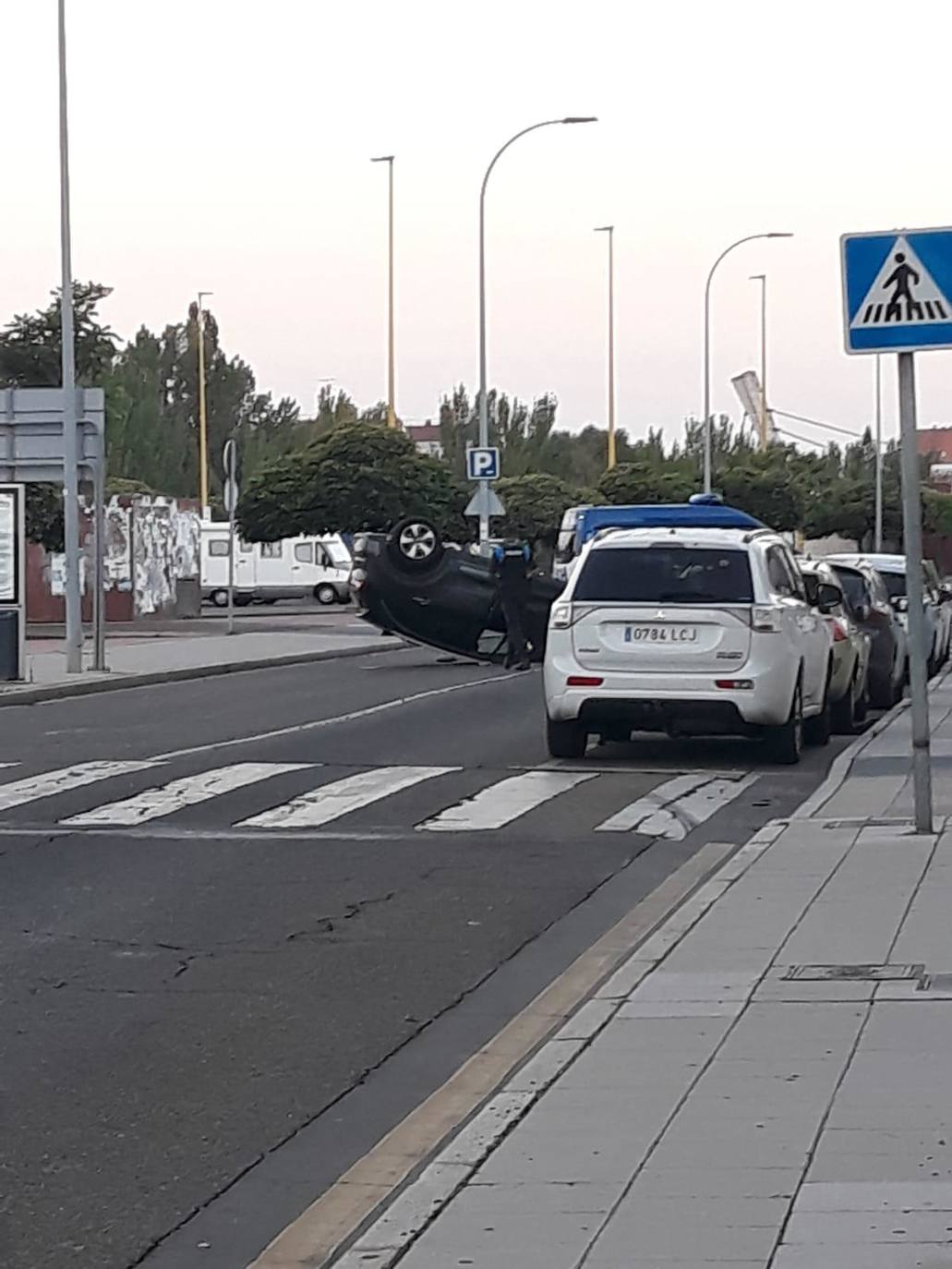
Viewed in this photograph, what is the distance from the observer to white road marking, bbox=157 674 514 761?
18.0 meters

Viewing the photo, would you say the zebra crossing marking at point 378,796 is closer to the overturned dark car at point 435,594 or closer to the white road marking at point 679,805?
the white road marking at point 679,805

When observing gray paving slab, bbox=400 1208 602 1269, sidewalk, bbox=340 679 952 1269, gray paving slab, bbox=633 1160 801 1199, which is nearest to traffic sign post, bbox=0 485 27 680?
sidewalk, bbox=340 679 952 1269

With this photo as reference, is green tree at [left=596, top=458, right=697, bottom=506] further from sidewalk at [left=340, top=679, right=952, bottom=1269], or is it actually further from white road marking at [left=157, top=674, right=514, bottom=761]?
sidewalk at [left=340, top=679, right=952, bottom=1269]

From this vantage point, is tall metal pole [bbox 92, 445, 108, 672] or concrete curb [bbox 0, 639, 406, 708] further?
tall metal pole [bbox 92, 445, 108, 672]

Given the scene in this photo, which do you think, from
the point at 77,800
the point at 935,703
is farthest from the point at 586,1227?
the point at 935,703

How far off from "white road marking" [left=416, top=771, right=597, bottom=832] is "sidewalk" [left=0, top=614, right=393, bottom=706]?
9.57 meters

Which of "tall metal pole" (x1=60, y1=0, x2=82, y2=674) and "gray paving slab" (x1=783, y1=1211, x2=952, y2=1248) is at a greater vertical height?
"tall metal pole" (x1=60, y1=0, x2=82, y2=674)

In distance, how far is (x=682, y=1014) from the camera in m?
7.70

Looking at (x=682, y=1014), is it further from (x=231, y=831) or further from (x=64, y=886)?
(x=231, y=831)

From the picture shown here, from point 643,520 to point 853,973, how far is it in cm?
1916

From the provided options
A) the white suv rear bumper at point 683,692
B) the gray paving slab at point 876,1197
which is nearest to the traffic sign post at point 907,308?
the white suv rear bumper at point 683,692

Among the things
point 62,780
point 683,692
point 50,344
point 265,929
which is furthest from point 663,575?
point 50,344

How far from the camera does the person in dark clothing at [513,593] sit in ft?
92.8

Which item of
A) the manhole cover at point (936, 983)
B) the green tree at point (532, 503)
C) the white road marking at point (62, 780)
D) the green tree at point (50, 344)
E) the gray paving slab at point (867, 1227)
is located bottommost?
the white road marking at point (62, 780)
